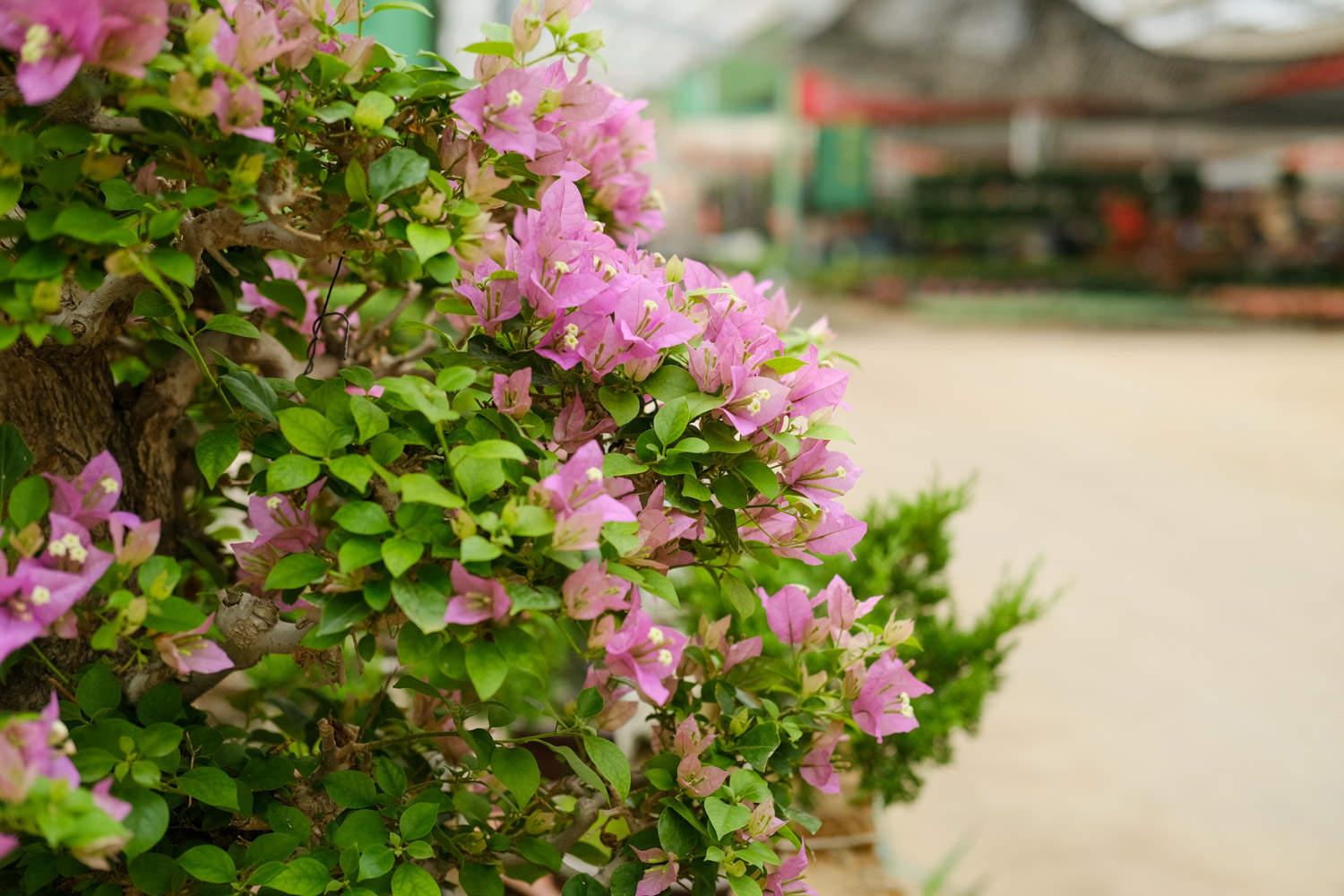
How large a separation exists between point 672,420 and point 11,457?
0.42m

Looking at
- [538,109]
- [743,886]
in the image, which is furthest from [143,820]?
[538,109]

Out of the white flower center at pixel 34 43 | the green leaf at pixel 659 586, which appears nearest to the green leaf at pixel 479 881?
the green leaf at pixel 659 586

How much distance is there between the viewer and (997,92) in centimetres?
1163

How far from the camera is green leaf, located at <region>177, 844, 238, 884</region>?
29.6 inches

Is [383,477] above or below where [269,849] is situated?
above

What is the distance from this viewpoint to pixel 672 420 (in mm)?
738

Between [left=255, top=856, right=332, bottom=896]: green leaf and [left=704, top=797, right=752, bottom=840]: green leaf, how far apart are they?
26cm

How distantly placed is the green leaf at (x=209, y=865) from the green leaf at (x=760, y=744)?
0.37 metres

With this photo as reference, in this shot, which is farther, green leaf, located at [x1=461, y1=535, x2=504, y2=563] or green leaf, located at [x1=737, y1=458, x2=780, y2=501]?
green leaf, located at [x1=737, y1=458, x2=780, y2=501]

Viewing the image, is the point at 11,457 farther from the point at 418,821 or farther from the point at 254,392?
the point at 418,821

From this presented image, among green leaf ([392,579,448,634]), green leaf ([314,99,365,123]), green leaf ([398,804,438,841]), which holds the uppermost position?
green leaf ([314,99,365,123])

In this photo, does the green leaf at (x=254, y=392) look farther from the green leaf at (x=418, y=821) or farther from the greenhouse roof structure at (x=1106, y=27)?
the greenhouse roof structure at (x=1106, y=27)

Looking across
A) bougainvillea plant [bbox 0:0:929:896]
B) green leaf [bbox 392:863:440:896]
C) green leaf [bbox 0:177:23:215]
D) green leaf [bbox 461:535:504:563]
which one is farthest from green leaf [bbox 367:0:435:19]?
green leaf [bbox 392:863:440:896]

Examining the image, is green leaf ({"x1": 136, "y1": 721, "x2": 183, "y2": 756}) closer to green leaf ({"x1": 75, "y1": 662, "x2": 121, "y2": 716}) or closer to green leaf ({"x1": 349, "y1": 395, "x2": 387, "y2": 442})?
green leaf ({"x1": 75, "y1": 662, "x2": 121, "y2": 716})
